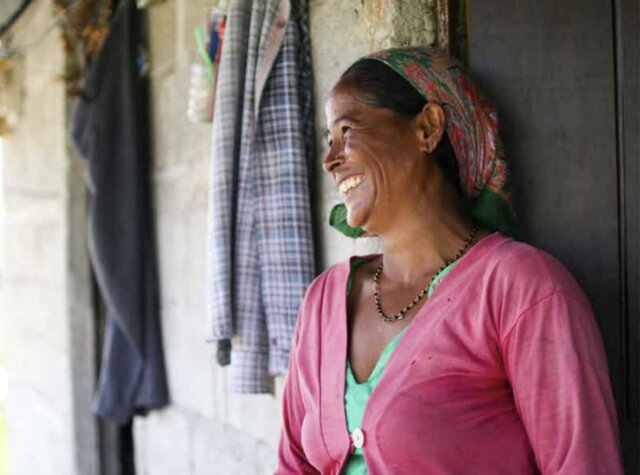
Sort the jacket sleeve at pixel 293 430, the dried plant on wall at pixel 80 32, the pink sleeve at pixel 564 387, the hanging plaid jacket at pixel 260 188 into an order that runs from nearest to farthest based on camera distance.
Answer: the pink sleeve at pixel 564 387, the jacket sleeve at pixel 293 430, the hanging plaid jacket at pixel 260 188, the dried plant on wall at pixel 80 32

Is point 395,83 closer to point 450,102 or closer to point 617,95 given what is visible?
point 450,102

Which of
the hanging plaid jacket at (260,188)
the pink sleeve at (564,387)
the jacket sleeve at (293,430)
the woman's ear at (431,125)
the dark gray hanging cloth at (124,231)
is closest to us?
the pink sleeve at (564,387)

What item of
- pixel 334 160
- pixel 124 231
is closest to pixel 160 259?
pixel 124 231

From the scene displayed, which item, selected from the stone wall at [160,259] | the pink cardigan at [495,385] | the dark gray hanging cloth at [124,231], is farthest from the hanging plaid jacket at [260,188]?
the dark gray hanging cloth at [124,231]

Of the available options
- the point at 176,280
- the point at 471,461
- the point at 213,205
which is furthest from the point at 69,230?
the point at 471,461

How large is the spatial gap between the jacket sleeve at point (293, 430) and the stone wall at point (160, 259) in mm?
462

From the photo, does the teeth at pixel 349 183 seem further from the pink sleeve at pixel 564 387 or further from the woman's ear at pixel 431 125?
the pink sleeve at pixel 564 387

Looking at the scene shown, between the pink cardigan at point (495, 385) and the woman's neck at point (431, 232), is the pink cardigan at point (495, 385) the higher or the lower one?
the lower one

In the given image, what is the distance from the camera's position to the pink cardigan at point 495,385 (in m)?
1.33

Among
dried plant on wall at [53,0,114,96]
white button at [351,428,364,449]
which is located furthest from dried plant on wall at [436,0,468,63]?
dried plant on wall at [53,0,114,96]

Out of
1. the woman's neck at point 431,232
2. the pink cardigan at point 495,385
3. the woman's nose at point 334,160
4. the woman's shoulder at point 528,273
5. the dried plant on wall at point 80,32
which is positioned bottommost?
the pink cardigan at point 495,385

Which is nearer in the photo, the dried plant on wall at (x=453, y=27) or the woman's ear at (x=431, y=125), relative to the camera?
the woman's ear at (x=431, y=125)

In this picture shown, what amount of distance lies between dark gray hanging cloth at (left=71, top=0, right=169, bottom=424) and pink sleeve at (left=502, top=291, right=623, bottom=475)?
7.99 ft

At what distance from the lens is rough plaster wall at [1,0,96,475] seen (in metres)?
4.20
